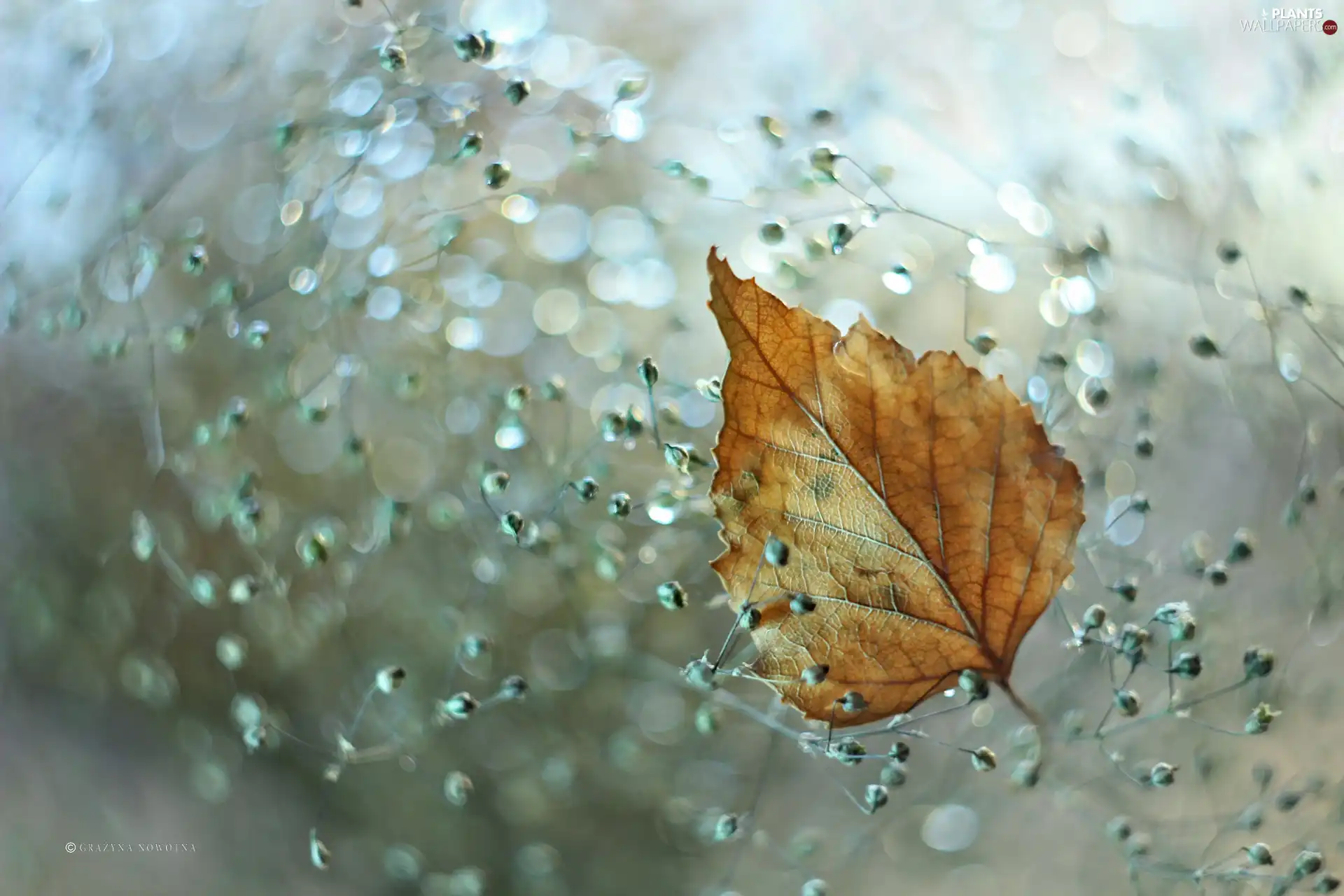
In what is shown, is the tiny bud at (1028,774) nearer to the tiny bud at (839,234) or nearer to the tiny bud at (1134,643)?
the tiny bud at (1134,643)

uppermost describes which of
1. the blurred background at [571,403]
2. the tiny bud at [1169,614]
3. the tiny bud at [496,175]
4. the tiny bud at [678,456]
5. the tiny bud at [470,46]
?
the tiny bud at [470,46]

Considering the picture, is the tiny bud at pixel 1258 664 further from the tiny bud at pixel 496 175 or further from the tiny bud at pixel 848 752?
the tiny bud at pixel 496 175

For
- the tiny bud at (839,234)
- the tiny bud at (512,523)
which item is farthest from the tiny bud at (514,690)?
the tiny bud at (839,234)

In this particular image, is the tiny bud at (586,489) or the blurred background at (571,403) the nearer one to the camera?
the tiny bud at (586,489)

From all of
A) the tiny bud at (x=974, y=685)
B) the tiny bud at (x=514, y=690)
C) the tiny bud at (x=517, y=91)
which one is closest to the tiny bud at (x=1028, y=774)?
the tiny bud at (x=974, y=685)

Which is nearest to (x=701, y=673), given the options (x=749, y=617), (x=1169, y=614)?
(x=749, y=617)

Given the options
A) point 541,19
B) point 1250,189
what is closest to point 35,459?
point 541,19

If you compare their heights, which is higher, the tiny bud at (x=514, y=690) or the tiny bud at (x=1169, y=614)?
the tiny bud at (x=1169, y=614)
